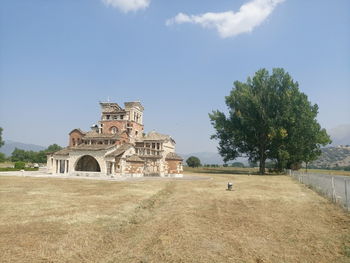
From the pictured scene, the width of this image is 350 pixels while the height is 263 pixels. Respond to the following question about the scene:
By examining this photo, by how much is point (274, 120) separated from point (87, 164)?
39.2m

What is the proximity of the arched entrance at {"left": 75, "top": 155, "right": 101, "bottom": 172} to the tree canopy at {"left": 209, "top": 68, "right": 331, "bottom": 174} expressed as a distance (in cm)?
2816

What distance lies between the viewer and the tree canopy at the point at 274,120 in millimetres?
53812

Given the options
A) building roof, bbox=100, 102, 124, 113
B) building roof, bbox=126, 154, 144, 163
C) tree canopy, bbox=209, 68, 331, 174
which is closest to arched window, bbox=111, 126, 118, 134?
building roof, bbox=100, 102, 124, 113

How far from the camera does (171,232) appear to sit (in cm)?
1065

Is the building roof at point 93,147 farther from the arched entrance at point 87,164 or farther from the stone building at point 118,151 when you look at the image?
the arched entrance at point 87,164

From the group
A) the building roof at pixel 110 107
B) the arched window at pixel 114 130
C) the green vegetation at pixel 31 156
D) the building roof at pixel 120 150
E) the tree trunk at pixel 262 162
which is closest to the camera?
the building roof at pixel 120 150

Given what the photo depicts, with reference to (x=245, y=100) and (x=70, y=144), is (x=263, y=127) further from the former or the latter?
(x=70, y=144)

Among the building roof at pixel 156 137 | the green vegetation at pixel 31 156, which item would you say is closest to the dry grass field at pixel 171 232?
the building roof at pixel 156 137

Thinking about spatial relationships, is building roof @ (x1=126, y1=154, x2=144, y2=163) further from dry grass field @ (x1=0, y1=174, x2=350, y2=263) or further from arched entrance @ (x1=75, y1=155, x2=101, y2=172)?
dry grass field @ (x1=0, y1=174, x2=350, y2=263)

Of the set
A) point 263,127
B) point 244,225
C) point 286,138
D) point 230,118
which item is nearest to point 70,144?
point 230,118

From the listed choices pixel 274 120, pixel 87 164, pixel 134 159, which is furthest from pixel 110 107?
pixel 274 120

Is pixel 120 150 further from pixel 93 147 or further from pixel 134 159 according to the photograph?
pixel 93 147

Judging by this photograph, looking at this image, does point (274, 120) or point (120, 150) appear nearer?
point (120, 150)

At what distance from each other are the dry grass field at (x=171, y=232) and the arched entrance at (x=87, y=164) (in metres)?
35.2
